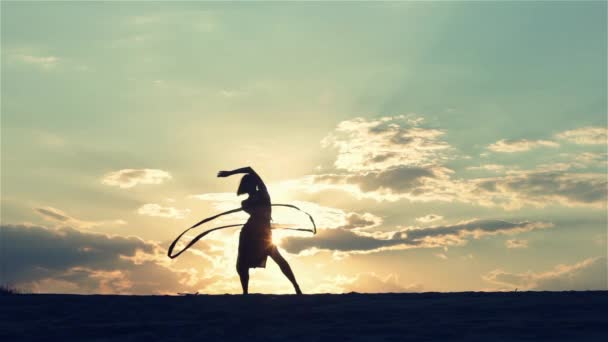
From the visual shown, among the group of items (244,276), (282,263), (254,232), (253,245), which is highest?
(254,232)

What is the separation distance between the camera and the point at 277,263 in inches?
733

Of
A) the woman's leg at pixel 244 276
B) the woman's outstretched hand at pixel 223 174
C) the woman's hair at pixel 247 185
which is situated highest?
the woman's outstretched hand at pixel 223 174

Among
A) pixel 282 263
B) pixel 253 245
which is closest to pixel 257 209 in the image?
pixel 253 245

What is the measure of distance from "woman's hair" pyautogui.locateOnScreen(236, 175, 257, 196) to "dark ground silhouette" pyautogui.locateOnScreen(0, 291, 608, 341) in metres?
3.24

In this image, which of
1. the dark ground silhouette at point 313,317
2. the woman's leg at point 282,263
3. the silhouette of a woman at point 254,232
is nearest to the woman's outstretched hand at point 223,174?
the silhouette of a woman at point 254,232

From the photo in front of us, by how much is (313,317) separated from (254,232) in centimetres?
525

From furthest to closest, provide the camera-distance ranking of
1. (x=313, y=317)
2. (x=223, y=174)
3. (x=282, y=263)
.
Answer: (x=282, y=263), (x=223, y=174), (x=313, y=317)

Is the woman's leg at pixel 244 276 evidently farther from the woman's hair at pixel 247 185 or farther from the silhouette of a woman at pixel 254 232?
the woman's hair at pixel 247 185

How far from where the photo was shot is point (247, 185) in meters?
18.5

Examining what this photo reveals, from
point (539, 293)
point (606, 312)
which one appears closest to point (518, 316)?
point (606, 312)

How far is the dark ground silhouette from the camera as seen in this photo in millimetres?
11977

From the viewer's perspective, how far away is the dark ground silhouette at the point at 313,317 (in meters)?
12.0

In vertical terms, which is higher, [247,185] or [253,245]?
[247,185]

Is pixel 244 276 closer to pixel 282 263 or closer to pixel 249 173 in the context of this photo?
pixel 282 263
